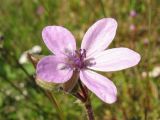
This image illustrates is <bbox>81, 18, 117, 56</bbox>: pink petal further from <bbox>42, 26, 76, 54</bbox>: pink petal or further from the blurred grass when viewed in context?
the blurred grass

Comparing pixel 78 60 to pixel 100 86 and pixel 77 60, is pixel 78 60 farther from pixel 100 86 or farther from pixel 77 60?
pixel 100 86

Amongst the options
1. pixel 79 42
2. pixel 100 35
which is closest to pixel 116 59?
pixel 100 35

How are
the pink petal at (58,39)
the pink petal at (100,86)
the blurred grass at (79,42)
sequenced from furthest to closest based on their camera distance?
the blurred grass at (79,42) < the pink petal at (58,39) < the pink petal at (100,86)

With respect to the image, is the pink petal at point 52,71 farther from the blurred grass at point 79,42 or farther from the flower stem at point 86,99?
the blurred grass at point 79,42

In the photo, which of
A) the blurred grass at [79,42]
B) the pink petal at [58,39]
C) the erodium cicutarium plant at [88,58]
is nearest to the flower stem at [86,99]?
the erodium cicutarium plant at [88,58]

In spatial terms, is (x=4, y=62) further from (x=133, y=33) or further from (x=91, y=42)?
(x=91, y=42)

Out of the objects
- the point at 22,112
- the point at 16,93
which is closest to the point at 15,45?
the point at 16,93
